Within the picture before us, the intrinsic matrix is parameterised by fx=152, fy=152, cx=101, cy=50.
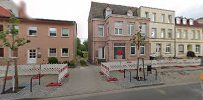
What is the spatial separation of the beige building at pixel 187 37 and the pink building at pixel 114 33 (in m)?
12.0

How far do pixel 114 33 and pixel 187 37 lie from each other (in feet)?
66.1

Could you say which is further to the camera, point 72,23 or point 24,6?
point 72,23

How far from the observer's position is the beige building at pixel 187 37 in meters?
32.8

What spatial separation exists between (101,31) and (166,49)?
47.7 ft

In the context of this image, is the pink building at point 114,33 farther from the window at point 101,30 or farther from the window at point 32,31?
Answer: the window at point 32,31

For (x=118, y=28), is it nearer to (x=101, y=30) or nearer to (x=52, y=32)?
(x=101, y=30)

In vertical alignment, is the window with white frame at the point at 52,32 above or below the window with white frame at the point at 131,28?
below

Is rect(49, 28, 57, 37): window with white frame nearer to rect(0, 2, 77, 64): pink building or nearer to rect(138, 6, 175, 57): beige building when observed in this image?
rect(0, 2, 77, 64): pink building

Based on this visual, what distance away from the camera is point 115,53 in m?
23.5

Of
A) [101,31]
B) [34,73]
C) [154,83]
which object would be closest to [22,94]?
[34,73]

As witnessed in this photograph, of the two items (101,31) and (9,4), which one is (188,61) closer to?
(101,31)

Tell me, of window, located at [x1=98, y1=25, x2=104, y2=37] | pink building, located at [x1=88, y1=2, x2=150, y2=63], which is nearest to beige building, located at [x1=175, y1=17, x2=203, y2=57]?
pink building, located at [x1=88, y1=2, x2=150, y2=63]

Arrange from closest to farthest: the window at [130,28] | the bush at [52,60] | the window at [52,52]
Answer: the bush at [52,60], the window at [52,52], the window at [130,28]

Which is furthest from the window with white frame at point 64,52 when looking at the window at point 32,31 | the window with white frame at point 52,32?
the window at point 32,31
